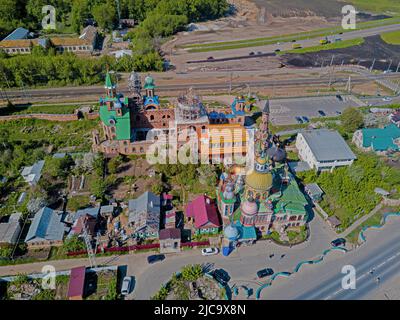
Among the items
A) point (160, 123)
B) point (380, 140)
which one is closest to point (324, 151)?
point (380, 140)

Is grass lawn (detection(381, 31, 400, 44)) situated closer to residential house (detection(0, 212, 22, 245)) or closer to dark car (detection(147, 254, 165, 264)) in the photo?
dark car (detection(147, 254, 165, 264))

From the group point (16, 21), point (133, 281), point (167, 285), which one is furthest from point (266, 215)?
point (16, 21)

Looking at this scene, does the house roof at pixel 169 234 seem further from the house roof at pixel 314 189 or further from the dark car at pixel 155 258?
the house roof at pixel 314 189

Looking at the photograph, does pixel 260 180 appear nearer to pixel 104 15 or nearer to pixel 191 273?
pixel 191 273

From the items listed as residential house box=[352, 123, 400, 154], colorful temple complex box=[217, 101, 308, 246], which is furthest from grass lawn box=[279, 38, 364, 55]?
colorful temple complex box=[217, 101, 308, 246]

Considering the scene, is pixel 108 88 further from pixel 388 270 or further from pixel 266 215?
pixel 388 270
